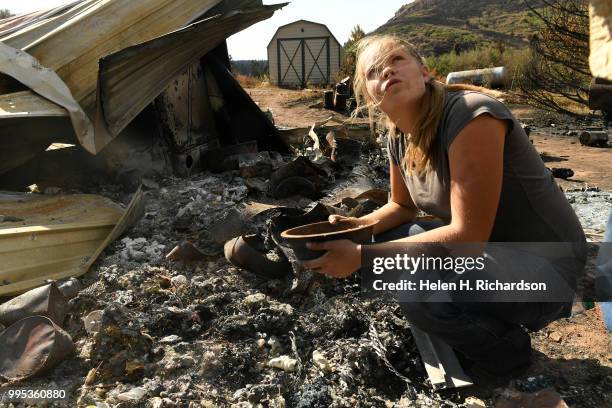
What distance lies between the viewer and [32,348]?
2283mm

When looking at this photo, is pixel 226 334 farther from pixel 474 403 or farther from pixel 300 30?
pixel 300 30

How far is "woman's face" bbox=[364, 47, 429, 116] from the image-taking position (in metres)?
1.88

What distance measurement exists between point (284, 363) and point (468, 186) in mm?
1175

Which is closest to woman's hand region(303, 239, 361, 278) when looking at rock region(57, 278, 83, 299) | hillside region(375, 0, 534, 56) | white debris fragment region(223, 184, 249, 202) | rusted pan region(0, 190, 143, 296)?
rock region(57, 278, 83, 299)

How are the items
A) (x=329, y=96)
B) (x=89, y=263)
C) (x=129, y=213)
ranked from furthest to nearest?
1. (x=329, y=96)
2. (x=129, y=213)
3. (x=89, y=263)

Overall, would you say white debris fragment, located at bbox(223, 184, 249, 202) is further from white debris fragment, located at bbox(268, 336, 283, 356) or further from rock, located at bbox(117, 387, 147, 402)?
rock, located at bbox(117, 387, 147, 402)

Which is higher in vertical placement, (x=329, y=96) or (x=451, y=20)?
(x=451, y=20)

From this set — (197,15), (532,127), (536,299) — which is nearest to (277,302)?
(536,299)

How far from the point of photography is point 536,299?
1.97m

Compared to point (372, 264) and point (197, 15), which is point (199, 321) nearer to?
point (372, 264)

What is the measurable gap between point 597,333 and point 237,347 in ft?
6.21

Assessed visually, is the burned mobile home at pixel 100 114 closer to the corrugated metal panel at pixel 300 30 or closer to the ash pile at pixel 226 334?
the ash pile at pixel 226 334

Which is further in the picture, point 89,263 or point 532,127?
point 532,127

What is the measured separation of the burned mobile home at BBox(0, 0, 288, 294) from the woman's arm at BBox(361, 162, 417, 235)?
2.11 metres
